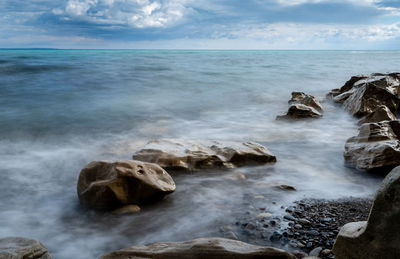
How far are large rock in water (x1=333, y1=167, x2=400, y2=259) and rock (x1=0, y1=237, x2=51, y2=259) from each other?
183 centimetres

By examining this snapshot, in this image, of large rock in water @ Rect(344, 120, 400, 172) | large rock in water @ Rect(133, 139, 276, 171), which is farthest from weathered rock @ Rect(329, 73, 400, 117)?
large rock in water @ Rect(133, 139, 276, 171)

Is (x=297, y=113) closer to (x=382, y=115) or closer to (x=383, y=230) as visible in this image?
(x=382, y=115)

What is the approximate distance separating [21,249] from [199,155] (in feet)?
8.16

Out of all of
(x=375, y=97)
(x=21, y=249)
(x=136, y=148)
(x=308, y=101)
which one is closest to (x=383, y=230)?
(x=21, y=249)

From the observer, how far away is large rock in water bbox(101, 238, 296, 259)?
1918 mm

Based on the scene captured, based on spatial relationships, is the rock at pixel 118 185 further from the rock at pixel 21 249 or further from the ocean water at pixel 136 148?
the rock at pixel 21 249

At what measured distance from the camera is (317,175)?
405cm

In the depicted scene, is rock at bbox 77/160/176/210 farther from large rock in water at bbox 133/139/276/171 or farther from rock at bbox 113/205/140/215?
large rock in water at bbox 133/139/276/171

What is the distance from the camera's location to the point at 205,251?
1.97m

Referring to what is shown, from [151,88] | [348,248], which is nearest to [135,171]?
[348,248]

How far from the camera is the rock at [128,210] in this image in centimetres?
299

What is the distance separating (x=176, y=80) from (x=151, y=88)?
271cm

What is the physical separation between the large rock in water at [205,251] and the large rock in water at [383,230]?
387 millimetres

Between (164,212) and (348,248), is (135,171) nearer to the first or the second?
(164,212)
